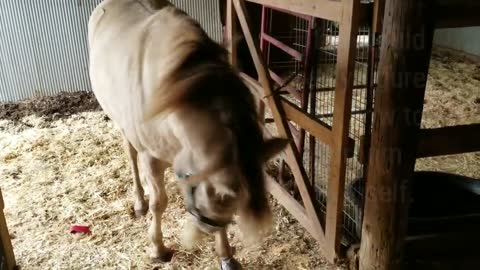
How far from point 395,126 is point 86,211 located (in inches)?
81.8

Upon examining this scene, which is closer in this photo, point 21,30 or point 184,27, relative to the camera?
point 184,27

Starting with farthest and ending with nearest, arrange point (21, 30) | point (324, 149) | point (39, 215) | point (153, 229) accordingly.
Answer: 1. point (21, 30)
2. point (324, 149)
3. point (39, 215)
4. point (153, 229)

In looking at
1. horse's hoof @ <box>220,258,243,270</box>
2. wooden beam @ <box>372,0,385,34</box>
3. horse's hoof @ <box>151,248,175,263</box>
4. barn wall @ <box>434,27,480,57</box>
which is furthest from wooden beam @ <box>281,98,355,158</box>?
barn wall @ <box>434,27,480,57</box>

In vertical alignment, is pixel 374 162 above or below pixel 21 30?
below

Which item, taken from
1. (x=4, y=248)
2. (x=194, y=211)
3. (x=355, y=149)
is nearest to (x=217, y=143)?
(x=194, y=211)

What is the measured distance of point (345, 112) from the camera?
6.56 ft

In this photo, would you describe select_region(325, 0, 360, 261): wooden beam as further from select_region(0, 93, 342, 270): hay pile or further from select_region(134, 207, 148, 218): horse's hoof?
select_region(134, 207, 148, 218): horse's hoof

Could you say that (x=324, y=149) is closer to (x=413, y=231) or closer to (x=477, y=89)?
(x=413, y=231)

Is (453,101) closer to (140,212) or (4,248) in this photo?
(140,212)

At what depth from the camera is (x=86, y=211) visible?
2936mm

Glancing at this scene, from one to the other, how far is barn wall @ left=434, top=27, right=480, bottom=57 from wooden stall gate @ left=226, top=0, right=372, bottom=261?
15.5 ft

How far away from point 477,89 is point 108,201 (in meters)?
4.31

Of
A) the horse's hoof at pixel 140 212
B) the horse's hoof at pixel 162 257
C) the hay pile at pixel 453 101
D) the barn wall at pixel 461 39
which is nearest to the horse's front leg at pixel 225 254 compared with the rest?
the horse's hoof at pixel 162 257

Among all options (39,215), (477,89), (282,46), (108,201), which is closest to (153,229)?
(108,201)
